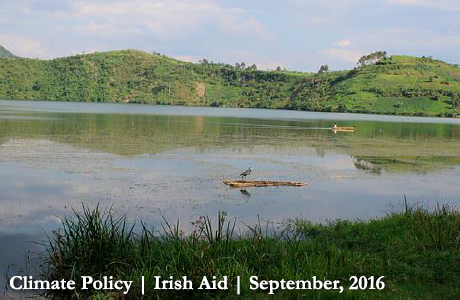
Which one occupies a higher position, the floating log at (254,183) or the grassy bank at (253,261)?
the grassy bank at (253,261)

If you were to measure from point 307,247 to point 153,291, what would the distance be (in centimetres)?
398

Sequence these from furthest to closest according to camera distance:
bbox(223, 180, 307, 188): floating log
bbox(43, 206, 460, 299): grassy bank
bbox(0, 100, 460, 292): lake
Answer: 1. bbox(223, 180, 307, 188): floating log
2. bbox(0, 100, 460, 292): lake
3. bbox(43, 206, 460, 299): grassy bank

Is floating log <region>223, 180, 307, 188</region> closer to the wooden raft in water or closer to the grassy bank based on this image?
the wooden raft in water

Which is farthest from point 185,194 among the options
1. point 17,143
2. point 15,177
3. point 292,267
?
point 17,143

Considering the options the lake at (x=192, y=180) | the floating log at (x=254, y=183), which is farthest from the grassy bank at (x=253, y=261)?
the floating log at (x=254, y=183)

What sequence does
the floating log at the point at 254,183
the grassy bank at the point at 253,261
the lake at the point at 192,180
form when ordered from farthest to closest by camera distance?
the floating log at the point at 254,183 < the lake at the point at 192,180 < the grassy bank at the point at 253,261

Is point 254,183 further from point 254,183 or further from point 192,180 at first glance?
point 192,180

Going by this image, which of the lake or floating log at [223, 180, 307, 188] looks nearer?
the lake

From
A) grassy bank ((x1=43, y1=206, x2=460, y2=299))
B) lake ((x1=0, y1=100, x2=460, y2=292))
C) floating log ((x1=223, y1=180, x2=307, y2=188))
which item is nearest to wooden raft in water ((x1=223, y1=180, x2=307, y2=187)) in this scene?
floating log ((x1=223, y1=180, x2=307, y2=188))

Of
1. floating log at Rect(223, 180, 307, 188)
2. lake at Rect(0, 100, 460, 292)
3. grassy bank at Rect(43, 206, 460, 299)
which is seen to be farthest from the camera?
floating log at Rect(223, 180, 307, 188)

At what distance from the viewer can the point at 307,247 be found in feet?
37.2

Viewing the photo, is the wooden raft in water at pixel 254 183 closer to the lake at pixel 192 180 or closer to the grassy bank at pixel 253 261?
the lake at pixel 192 180

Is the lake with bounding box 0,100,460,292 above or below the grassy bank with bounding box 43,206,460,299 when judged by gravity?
below

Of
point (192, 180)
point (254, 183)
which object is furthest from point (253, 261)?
point (192, 180)
